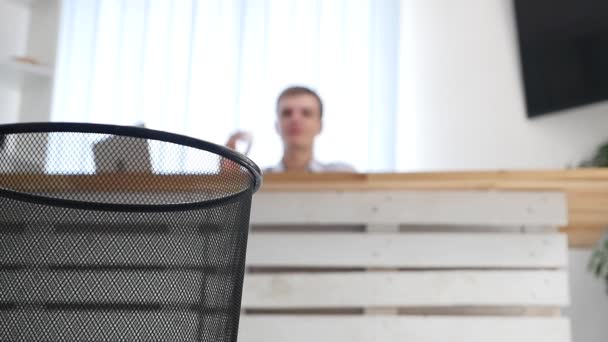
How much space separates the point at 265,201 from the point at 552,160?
161 centimetres

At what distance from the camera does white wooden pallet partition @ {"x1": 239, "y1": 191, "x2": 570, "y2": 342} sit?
1.53m

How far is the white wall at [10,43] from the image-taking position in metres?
3.39

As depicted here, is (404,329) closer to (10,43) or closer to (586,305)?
(586,305)

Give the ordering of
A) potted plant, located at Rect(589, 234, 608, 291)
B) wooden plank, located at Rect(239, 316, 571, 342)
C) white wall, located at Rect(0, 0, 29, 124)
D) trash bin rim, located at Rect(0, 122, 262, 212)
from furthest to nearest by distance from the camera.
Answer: white wall, located at Rect(0, 0, 29, 124) < potted plant, located at Rect(589, 234, 608, 291) < wooden plank, located at Rect(239, 316, 571, 342) < trash bin rim, located at Rect(0, 122, 262, 212)

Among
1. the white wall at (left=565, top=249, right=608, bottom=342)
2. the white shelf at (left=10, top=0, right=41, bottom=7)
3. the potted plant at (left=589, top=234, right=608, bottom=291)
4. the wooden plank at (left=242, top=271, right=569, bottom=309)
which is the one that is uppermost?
the white shelf at (left=10, top=0, right=41, bottom=7)

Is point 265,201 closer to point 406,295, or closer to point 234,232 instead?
point 406,295

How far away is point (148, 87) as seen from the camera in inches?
126

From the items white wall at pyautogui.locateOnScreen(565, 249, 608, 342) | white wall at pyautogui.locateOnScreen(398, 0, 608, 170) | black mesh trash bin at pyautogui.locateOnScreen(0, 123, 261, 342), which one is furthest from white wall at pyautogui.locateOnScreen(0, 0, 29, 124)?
black mesh trash bin at pyautogui.locateOnScreen(0, 123, 261, 342)

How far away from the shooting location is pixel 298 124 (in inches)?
97.0

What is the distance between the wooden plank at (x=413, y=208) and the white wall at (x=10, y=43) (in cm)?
228

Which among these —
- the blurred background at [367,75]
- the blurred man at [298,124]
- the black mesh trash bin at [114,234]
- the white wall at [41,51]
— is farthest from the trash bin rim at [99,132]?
the white wall at [41,51]

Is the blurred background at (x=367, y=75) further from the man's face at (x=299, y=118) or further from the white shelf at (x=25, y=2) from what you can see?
the man's face at (x=299, y=118)

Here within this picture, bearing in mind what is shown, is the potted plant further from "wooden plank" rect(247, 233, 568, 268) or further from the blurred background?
"wooden plank" rect(247, 233, 568, 268)

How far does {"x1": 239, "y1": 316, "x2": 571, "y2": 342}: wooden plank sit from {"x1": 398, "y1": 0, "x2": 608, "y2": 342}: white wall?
4.58 ft
